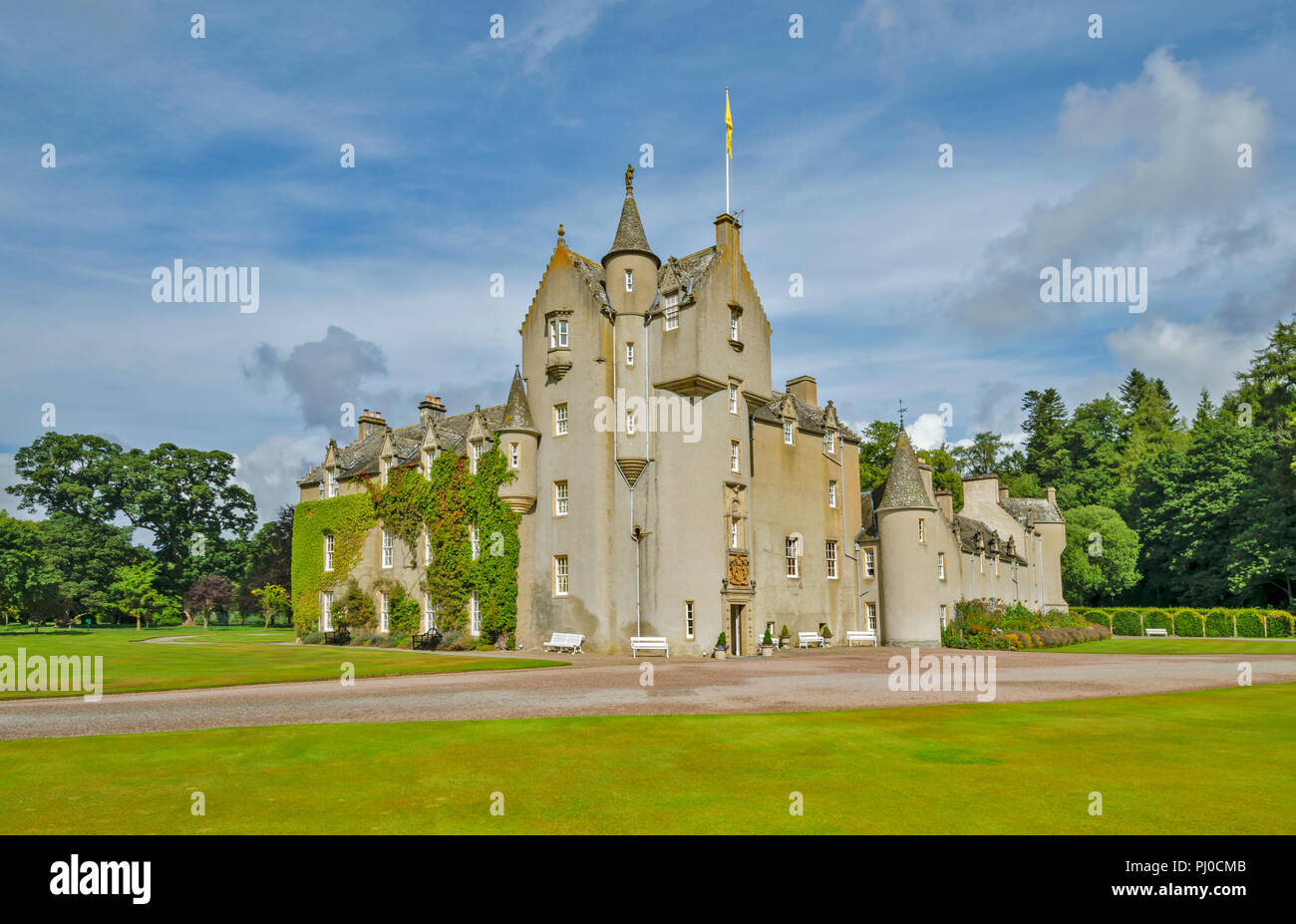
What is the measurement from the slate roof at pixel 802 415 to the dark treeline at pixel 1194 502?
2011cm

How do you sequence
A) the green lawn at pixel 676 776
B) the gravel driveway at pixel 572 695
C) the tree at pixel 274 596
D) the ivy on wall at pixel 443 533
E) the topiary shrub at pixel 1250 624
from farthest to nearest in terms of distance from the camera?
the tree at pixel 274 596 < the topiary shrub at pixel 1250 624 < the ivy on wall at pixel 443 533 < the gravel driveway at pixel 572 695 < the green lawn at pixel 676 776

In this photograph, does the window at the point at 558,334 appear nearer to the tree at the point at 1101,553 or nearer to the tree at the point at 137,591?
the tree at the point at 1101,553

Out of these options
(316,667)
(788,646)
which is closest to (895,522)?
(788,646)

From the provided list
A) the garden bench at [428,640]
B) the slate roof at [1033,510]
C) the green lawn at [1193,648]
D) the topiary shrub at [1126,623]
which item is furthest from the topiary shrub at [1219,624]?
the garden bench at [428,640]

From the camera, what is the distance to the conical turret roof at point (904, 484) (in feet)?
152

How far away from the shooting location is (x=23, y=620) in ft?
236

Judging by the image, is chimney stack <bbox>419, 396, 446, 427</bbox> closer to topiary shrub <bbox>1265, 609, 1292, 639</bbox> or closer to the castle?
the castle

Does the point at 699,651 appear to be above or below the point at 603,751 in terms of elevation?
below

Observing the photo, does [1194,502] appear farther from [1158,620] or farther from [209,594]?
[209,594]

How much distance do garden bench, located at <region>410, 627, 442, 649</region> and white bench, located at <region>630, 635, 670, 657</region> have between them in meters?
11.0

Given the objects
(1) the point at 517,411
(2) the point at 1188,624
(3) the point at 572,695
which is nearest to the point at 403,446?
(1) the point at 517,411
